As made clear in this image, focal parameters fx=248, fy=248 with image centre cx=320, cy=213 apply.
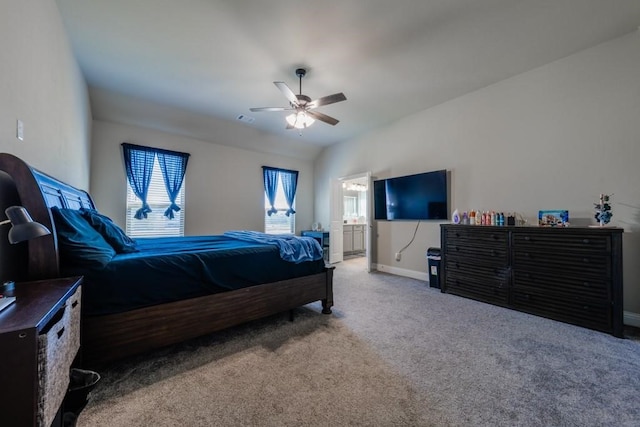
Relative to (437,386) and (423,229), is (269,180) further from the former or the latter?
(437,386)

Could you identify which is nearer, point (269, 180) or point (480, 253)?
point (480, 253)

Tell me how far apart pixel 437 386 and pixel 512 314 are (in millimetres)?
1877

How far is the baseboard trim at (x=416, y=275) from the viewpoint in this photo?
253cm

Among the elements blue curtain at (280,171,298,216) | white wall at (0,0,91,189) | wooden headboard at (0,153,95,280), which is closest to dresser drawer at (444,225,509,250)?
blue curtain at (280,171,298,216)

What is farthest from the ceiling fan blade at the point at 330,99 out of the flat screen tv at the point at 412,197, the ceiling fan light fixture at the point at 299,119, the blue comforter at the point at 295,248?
the flat screen tv at the point at 412,197

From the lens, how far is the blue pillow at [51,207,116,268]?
1.51 m

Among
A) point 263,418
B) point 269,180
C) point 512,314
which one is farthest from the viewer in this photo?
point 269,180

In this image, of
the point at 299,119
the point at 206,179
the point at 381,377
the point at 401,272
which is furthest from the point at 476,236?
the point at 206,179

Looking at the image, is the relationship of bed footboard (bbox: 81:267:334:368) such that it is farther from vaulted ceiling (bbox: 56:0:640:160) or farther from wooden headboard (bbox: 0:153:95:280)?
vaulted ceiling (bbox: 56:0:640:160)

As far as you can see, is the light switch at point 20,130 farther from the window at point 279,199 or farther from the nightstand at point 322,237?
the nightstand at point 322,237

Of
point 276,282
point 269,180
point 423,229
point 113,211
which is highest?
point 269,180

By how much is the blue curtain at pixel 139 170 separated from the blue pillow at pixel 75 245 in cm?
296

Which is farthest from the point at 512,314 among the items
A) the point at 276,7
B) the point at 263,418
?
the point at 276,7

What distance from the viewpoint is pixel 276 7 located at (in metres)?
2.22
